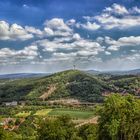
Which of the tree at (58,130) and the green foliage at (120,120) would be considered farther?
the tree at (58,130)

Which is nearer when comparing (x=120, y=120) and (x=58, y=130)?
(x=120, y=120)

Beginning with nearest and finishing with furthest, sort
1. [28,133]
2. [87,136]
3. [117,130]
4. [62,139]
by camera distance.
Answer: [117,130]
[62,139]
[87,136]
[28,133]

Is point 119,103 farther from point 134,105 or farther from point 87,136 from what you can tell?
point 87,136

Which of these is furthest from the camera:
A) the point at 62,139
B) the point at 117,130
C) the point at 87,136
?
the point at 87,136

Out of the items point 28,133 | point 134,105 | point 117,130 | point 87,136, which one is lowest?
point 28,133

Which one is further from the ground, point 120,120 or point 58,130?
point 120,120

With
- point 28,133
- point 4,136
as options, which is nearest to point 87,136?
point 4,136

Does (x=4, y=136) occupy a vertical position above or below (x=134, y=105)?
below

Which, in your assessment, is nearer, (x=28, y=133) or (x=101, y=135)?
(x=101, y=135)

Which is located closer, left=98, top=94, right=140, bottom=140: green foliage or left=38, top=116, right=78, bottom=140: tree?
left=98, top=94, right=140, bottom=140: green foliage

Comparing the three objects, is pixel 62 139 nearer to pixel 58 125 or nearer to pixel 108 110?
pixel 58 125
